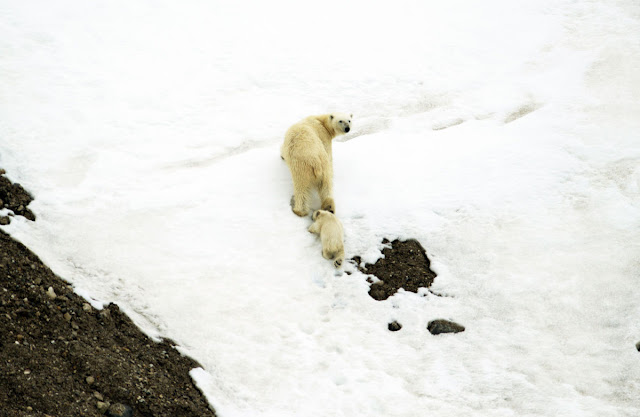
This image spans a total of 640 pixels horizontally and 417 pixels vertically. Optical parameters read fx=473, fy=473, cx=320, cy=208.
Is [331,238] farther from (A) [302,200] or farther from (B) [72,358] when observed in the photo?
(B) [72,358]

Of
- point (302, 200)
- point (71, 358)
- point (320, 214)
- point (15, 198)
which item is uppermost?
point (302, 200)

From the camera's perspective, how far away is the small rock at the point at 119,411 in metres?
4.57

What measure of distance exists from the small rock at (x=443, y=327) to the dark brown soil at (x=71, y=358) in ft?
10.0

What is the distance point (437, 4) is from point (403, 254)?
11.0 meters

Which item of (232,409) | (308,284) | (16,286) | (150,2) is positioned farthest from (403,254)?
(150,2)

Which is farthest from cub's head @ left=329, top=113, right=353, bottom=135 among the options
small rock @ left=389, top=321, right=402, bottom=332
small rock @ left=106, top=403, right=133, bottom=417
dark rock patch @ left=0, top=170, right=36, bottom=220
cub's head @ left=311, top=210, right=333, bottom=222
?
small rock @ left=106, top=403, right=133, bottom=417

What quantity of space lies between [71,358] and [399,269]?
447cm

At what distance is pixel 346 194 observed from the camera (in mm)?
8391

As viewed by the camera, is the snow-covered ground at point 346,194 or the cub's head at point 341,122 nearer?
the snow-covered ground at point 346,194

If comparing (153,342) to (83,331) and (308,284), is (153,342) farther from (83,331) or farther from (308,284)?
(308,284)

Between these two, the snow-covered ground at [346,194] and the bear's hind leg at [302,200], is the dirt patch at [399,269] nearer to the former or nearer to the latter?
the snow-covered ground at [346,194]

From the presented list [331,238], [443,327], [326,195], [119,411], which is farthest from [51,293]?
[443,327]

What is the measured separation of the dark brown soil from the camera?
14.6 ft

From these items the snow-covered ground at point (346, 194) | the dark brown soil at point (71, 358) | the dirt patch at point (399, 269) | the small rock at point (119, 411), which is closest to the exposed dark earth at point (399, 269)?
the dirt patch at point (399, 269)
